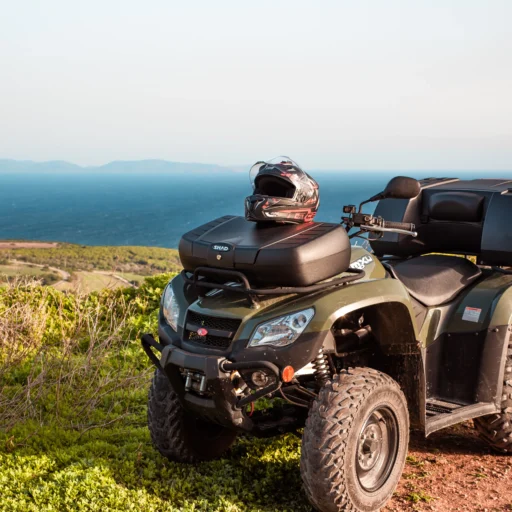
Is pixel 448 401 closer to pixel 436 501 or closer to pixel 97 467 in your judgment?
pixel 436 501

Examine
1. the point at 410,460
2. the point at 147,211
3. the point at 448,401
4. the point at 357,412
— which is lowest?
the point at 147,211

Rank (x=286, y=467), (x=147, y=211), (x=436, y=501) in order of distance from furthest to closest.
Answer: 1. (x=147, y=211)
2. (x=286, y=467)
3. (x=436, y=501)

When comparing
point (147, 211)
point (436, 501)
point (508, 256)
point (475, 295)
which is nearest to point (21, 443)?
point (436, 501)

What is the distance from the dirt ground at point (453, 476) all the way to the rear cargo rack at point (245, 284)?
1.50 m

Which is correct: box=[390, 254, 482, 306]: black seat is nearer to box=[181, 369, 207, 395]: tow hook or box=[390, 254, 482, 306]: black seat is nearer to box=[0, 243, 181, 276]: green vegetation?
box=[181, 369, 207, 395]: tow hook

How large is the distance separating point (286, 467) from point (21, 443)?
6.33ft

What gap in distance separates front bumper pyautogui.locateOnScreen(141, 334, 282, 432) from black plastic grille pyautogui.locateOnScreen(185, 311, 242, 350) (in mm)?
119

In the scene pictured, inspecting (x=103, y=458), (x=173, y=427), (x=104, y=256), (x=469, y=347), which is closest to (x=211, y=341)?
(x=173, y=427)

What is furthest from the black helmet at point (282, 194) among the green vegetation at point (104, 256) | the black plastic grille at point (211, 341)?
the green vegetation at point (104, 256)

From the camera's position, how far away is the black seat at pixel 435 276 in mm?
5191

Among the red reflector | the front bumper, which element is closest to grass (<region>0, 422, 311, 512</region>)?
the front bumper

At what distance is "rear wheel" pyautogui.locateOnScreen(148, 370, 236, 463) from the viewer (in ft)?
16.0

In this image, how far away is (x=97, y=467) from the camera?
486cm

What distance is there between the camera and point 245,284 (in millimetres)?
4215
